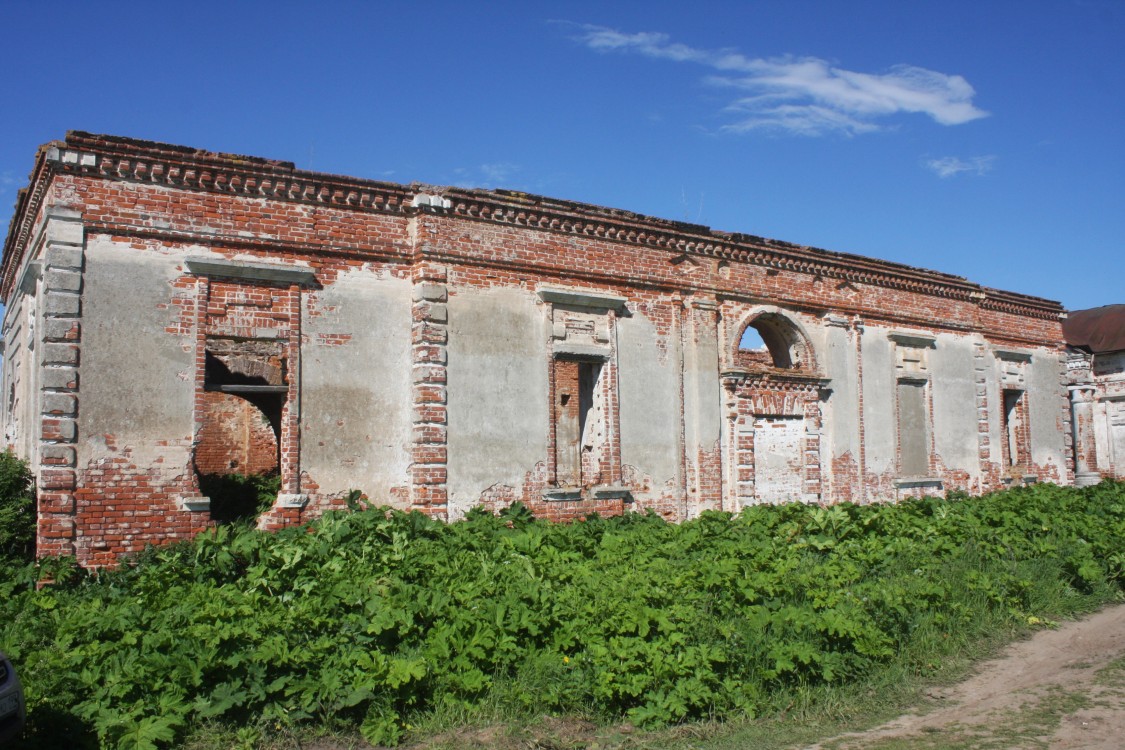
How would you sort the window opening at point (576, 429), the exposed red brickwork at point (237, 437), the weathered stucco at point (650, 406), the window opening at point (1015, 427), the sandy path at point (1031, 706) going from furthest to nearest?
1. the window opening at point (1015, 427)
2. the exposed red brickwork at point (237, 437)
3. the weathered stucco at point (650, 406)
4. the window opening at point (576, 429)
5. the sandy path at point (1031, 706)

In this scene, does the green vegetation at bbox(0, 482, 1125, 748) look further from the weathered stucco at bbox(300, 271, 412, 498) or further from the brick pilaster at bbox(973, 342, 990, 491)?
the brick pilaster at bbox(973, 342, 990, 491)

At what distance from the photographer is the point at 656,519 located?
1182 cm

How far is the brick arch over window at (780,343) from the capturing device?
1480cm

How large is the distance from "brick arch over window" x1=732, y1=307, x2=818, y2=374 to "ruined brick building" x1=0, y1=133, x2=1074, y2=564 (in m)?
0.06

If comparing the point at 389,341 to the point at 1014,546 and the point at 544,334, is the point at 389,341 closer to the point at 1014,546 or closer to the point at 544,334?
the point at 544,334

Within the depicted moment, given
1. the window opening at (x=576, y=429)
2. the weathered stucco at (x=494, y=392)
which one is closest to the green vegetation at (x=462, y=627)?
the weathered stucco at (x=494, y=392)

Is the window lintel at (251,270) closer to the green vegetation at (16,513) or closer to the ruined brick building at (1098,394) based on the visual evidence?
the green vegetation at (16,513)

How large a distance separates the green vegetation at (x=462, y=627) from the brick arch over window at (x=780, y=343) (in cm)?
542

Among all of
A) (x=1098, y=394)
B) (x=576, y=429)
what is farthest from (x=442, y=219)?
(x=1098, y=394)

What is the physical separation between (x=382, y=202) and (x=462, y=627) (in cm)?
621

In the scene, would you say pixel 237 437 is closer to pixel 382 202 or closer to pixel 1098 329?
pixel 382 202

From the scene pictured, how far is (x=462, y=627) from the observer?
6684 mm

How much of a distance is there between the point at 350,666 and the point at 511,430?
18.8 ft

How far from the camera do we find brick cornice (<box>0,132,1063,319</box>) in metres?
9.53
